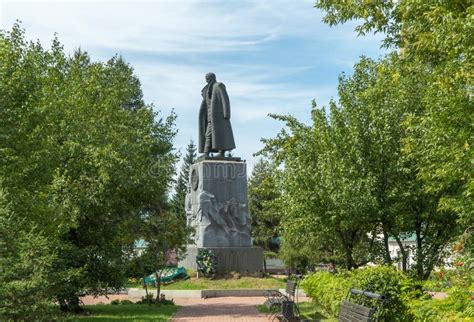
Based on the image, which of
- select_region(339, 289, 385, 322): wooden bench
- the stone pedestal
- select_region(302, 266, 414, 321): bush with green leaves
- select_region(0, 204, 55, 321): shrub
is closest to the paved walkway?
the stone pedestal

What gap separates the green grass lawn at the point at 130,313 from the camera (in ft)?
57.5

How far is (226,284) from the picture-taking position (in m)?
26.0

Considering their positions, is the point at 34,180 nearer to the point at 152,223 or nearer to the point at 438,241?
the point at 152,223

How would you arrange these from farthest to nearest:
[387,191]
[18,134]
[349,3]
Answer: [387,191], [18,134], [349,3]

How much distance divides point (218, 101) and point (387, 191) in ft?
51.1

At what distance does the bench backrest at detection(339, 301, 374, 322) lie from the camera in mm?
8047

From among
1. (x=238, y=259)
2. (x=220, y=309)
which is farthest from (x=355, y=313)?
(x=238, y=259)

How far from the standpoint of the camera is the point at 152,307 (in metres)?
21.1

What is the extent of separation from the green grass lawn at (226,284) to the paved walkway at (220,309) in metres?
1.39

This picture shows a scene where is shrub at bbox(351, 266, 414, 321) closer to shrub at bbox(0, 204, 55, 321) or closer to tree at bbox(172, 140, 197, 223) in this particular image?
shrub at bbox(0, 204, 55, 321)

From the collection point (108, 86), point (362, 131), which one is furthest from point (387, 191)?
point (108, 86)

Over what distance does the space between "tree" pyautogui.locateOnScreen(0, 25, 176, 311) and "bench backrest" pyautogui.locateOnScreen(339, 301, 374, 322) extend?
253 inches

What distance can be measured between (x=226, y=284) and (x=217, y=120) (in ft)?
26.5

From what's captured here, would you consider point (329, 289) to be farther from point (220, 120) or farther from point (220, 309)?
point (220, 120)
